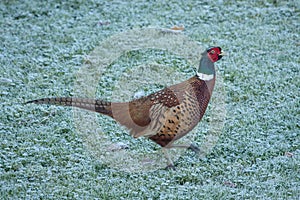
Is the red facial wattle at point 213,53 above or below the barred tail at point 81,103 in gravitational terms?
above

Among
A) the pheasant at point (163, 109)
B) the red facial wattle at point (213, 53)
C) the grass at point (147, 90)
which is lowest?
the grass at point (147, 90)

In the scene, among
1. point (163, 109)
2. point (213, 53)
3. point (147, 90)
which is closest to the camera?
point (163, 109)

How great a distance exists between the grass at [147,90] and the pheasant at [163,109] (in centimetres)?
35

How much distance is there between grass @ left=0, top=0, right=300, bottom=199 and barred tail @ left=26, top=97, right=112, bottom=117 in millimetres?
476

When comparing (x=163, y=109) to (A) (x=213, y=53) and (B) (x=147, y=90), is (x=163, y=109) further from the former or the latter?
(B) (x=147, y=90)

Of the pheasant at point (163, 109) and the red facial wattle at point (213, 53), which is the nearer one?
the pheasant at point (163, 109)

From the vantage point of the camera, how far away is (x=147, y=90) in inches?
233

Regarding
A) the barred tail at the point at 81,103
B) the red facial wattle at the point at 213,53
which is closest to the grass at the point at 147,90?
the barred tail at the point at 81,103

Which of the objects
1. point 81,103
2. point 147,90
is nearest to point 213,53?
point 81,103

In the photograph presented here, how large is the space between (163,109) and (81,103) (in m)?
0.62

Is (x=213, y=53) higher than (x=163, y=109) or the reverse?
higher

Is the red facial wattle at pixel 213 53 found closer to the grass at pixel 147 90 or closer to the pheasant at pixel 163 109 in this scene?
the pheasant at pixel 163 109

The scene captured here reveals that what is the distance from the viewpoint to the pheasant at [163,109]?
4.28m

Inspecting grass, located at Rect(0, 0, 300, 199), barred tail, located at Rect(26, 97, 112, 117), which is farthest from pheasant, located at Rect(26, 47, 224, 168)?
grass, located at Rect(0, 0, 300, 199)
